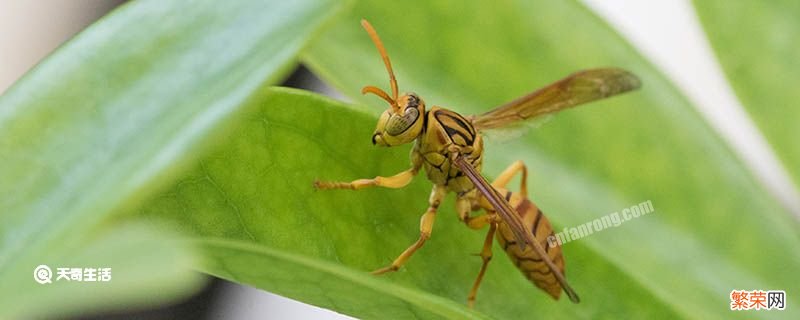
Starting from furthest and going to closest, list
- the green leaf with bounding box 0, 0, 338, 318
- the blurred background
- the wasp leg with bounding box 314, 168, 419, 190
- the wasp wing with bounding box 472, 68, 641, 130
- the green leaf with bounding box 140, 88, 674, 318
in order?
the blurred background, the wasp wing with bounding box 472, 68, 641, 130, the wasp leg with bounding box 314, 168, 419, 190, the green leaf with bounding box 140, 88, 674, 318, the green leaf with bounding box 0, 0, 338, 318

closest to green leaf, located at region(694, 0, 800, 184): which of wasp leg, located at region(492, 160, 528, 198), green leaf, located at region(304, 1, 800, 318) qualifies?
green leaf, located at region(304, 1, 800, 318)

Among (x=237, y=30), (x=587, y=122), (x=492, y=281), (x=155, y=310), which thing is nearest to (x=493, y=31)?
(x=587, y=122)

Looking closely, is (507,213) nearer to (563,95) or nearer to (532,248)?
(532,248)

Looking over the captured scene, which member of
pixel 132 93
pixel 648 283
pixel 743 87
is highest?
pixel 132 93

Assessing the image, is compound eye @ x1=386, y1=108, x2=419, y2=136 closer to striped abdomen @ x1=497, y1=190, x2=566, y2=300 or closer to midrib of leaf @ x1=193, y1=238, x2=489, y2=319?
striped abdomen @ x1=497, y1=190, x2=566, y2=300

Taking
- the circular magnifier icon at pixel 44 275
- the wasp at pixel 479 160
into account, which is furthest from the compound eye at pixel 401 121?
the circular magnifier icon at pixel 44 275

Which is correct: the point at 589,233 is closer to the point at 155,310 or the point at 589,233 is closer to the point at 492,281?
the point at 492,281
